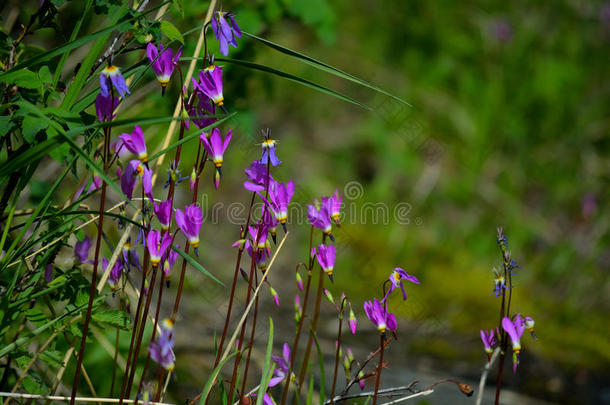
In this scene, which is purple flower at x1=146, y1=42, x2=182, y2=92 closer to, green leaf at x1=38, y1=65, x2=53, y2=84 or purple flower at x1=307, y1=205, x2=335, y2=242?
green leaf at x1=38, y1=65, x2=53, y2=84

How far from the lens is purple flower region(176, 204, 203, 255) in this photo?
121 cm

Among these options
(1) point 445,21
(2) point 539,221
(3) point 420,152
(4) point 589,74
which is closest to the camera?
(2) point 539,221

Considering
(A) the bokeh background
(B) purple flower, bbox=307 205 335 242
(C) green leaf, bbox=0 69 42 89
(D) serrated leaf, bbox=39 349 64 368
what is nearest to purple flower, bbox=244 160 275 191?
(B) purple flower, bbox=307 205 335 242

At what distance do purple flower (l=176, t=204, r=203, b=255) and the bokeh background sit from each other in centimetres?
121

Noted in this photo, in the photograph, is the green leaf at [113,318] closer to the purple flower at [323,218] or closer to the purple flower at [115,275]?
the purple flower at [115,275]

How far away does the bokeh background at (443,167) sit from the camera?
2801mm

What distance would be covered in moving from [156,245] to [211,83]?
0.37 meters

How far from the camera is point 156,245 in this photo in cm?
120

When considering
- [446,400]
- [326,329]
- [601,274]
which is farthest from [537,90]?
[446,400]

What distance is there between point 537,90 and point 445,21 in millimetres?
1228

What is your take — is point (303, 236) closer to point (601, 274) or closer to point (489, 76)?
point (601, 274)

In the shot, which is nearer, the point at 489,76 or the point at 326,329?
the point at 326,329

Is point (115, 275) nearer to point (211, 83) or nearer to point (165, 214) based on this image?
point (165, 214)

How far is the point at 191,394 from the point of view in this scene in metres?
2.19
